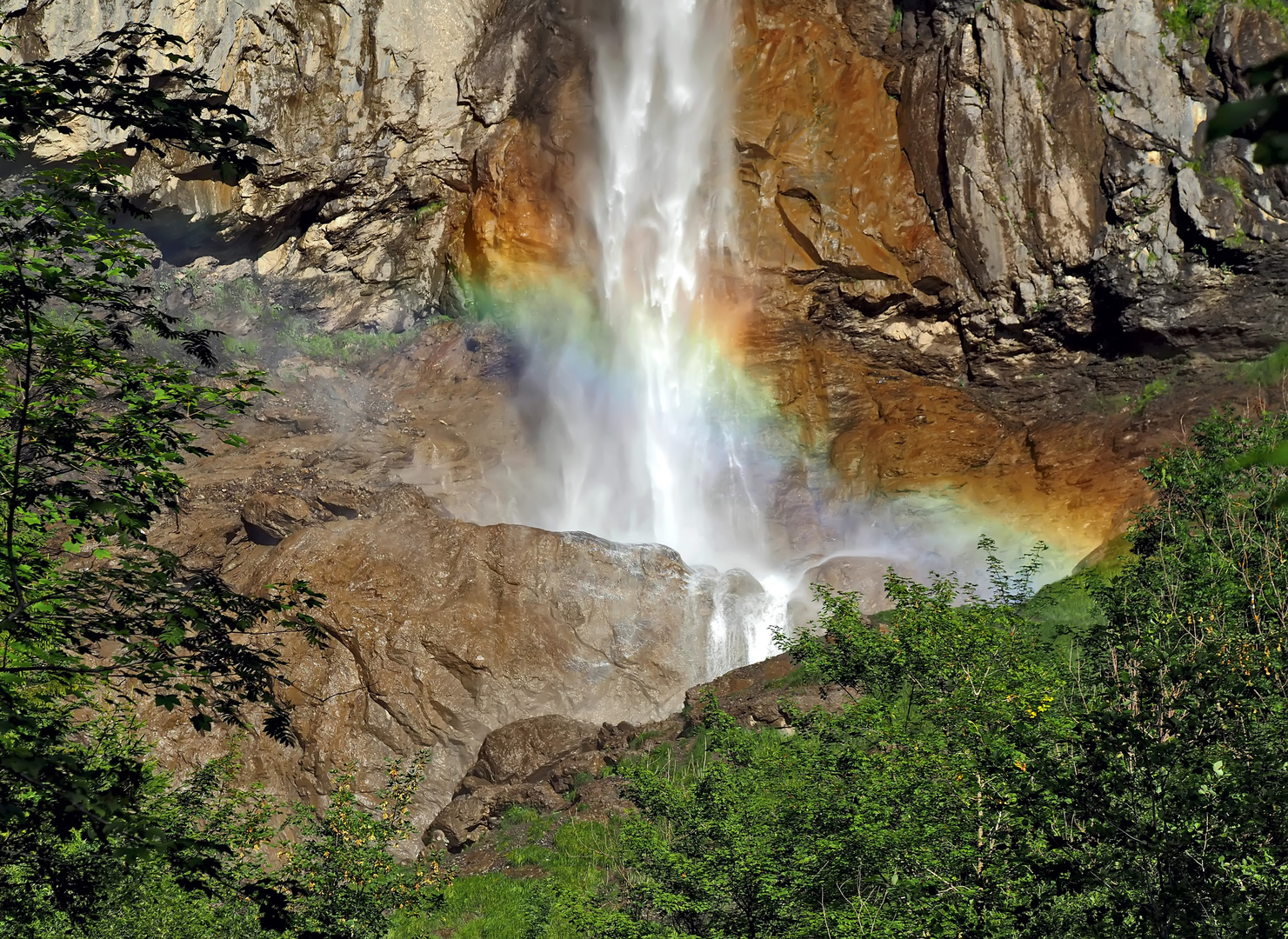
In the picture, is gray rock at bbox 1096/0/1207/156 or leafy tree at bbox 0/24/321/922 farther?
gray rock at bbox 1096/0/1207/156

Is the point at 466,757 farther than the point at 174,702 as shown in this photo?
Yes

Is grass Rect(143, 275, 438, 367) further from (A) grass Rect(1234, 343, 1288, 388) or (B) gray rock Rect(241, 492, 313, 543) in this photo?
(A) grass Rect(1234, 343, 1288, 388)

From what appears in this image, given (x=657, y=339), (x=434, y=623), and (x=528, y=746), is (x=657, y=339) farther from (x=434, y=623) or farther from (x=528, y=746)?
(x=528, y=746)

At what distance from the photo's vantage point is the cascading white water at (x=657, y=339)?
4150cm

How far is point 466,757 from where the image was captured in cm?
2838

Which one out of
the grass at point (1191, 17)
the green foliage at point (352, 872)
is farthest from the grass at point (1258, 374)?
the green foliage at point (352, 872)

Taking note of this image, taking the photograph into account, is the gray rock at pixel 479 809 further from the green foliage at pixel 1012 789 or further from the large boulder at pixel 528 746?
the green foliage at pixel 1012 789

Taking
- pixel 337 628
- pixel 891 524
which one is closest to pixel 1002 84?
pixel 891 524

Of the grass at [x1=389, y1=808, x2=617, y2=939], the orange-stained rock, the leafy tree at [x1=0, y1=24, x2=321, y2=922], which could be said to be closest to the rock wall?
the orange-stained rock

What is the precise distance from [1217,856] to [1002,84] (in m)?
37.1

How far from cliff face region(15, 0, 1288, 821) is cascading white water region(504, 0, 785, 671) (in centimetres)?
A: 121

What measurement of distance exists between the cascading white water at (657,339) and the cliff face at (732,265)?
1209 millimetres

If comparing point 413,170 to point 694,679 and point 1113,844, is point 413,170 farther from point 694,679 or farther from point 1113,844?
point 1113,844

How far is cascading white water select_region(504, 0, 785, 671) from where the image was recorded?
41500 millimetres
